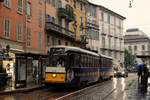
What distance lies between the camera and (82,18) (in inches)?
1903

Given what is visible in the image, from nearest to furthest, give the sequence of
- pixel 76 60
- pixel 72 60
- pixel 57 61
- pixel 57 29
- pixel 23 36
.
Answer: pixel 57 61 < pixel 72 60 < pixel 76 60 < pixel 23 36 < pixel 57 29

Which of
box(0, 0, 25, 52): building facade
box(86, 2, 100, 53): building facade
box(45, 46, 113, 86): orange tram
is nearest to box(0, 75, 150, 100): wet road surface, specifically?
box(45, 46, 113, 86): orange tram

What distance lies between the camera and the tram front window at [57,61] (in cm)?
1788

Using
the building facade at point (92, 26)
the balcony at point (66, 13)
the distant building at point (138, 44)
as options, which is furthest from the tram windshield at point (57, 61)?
the distant building at point (138, 44)

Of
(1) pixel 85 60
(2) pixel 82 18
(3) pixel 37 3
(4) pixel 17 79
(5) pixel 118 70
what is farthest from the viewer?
(2) pixel 82 18

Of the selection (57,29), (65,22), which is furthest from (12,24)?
(65,22)

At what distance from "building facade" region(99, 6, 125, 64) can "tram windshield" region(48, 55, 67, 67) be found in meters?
40.5

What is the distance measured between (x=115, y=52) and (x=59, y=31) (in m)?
33.1

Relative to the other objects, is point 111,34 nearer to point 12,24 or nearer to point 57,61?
point 12,24

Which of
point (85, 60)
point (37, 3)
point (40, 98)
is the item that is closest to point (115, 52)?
point (37, 3)

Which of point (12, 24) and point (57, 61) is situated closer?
point (57, 61)

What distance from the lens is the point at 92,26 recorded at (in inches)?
2138

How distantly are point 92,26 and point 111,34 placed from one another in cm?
1117

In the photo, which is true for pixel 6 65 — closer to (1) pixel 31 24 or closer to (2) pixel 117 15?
(1) pixel 31 24
